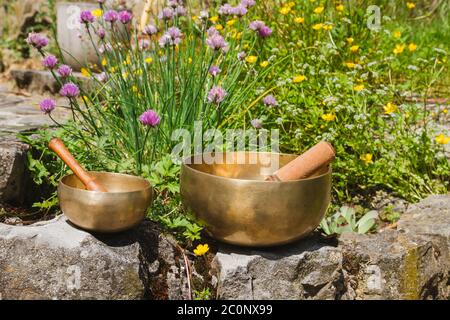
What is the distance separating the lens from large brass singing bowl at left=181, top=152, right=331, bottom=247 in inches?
80.1

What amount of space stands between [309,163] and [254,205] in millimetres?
297

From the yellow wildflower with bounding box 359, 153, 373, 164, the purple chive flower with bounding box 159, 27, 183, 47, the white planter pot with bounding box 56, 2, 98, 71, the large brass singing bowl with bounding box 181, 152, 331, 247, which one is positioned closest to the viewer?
the large brass singing bowl with bounding box 181, 152, 331, 247

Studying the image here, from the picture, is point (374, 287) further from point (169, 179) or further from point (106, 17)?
point (106, 17)

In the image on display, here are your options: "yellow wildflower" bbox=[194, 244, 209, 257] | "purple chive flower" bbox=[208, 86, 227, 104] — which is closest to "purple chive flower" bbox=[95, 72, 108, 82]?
"purple chive flower" bbox=[208, 86, 227, 104]

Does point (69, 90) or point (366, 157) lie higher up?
point (69, 90)

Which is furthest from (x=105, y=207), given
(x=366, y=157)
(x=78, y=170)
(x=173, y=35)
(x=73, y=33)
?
(x=73, y=33)

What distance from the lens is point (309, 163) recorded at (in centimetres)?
219

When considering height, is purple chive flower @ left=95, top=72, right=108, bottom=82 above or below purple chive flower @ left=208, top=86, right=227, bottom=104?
above

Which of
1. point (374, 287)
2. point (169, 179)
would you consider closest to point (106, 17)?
point (169, 179)

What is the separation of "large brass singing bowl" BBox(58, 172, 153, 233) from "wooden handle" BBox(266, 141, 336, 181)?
51cm

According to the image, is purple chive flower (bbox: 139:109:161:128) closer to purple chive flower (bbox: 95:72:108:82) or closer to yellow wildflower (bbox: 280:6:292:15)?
purple chive flower (bbox: 95:72:108:82)

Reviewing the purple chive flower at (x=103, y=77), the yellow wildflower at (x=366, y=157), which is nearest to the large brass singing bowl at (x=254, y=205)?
the yellow wildflower at (x=366, y=157)

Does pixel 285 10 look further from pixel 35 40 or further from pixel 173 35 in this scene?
pixel 35 40

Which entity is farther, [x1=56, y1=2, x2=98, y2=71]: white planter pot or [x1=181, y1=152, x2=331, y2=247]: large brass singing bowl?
[x1=56, y1=2, x2=98, y2=71]: white planter pot
